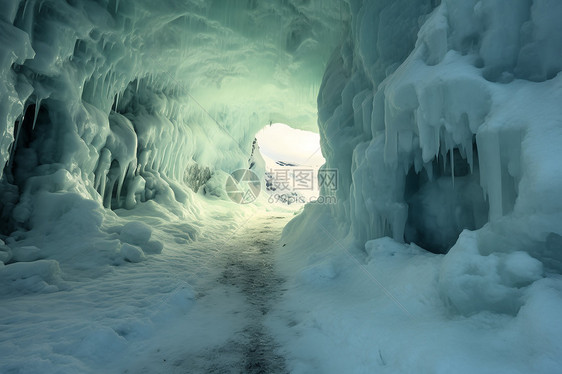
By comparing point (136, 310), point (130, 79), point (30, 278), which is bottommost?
point (136, 310)

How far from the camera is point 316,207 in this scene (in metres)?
10.7

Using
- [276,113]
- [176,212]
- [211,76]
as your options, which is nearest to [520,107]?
[176,212]

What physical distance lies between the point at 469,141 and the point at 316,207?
6.64 metres

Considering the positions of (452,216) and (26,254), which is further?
(26,254)

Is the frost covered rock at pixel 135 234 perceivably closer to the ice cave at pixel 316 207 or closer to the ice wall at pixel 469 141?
the ice cave at pixel 316 207

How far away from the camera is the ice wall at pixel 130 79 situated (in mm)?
7285

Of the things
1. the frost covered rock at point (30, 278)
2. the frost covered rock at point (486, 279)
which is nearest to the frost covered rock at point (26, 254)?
the frost covered rock at point (30, 278)

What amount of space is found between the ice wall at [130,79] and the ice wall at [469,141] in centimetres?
494

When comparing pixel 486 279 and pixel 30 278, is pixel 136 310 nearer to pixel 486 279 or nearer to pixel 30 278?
pixel 30 278

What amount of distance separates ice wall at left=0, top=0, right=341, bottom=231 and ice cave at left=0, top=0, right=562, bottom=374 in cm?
7

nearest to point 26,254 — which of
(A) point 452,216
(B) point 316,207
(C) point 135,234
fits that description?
(C) point 135,234

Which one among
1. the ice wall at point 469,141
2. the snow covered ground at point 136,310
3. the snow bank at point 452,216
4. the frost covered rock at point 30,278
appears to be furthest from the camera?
the frost covered rock at point 30,278

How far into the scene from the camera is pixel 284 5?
9.89 metres

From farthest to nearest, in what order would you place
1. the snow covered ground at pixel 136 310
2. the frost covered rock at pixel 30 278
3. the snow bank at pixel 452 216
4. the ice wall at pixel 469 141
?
the frost covered rock at pixel 30 278 < the snow covered ground at pixel 136 310 < the ice wall at pixel 469 141 < the snow bank at pixel 452 216
